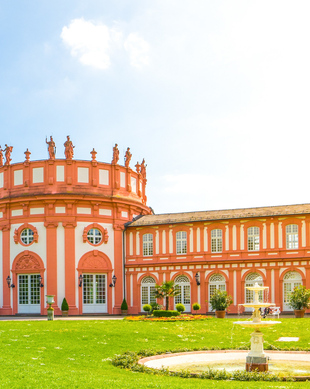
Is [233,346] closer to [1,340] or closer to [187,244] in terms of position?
[1,340]

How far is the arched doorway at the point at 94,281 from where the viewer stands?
4497cm

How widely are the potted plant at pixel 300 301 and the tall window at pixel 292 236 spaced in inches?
193

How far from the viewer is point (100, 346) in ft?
72.9

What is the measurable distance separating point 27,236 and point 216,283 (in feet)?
48.3

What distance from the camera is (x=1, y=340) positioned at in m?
22.5

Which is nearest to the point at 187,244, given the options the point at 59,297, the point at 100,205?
the point at 100,205

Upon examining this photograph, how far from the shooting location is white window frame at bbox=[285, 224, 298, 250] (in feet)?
140

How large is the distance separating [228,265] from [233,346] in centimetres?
2086

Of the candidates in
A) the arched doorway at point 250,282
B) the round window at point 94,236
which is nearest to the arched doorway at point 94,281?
the round window at point 94,236

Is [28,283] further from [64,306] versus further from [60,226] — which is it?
[60,226]

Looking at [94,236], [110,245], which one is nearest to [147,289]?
[110,245]

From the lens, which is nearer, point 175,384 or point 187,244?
point 175,384

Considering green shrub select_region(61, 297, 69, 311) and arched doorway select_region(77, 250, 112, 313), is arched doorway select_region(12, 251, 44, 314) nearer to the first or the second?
green shrub select_region(61, 297, 69, 311)

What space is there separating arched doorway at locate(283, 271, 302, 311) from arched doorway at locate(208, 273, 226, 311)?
177 inches
